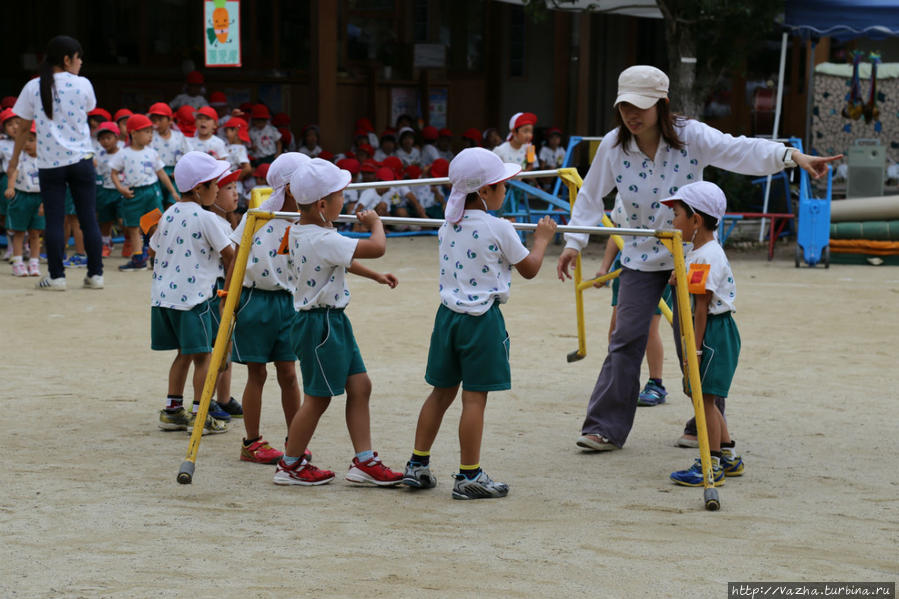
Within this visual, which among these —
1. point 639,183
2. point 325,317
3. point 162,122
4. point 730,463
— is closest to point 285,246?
point 325,317

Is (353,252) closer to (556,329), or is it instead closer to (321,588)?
(321,588)

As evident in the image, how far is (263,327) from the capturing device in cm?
520

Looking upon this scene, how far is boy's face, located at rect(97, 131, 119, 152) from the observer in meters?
11.4

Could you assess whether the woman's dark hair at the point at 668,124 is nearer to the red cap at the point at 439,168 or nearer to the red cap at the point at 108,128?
the red cap at the point at 108,128

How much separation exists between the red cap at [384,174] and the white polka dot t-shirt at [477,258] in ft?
28.1

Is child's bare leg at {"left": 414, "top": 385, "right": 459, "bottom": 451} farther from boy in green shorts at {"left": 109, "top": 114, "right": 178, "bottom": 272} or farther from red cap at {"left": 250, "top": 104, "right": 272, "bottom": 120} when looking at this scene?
red cap at {"left": 250, "top": 104, "right": 272, "bottom": 120}

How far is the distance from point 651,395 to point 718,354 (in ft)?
4.96

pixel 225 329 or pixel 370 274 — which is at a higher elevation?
pixel 370 274

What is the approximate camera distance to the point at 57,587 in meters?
3.69

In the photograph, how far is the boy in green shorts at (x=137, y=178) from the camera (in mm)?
11227

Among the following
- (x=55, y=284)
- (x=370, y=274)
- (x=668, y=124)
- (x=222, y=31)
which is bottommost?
(x=55, y=284)

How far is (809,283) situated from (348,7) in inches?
329

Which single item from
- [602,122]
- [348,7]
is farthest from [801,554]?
[602,122]

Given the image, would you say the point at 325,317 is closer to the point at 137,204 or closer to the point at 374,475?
the point at 374,475
